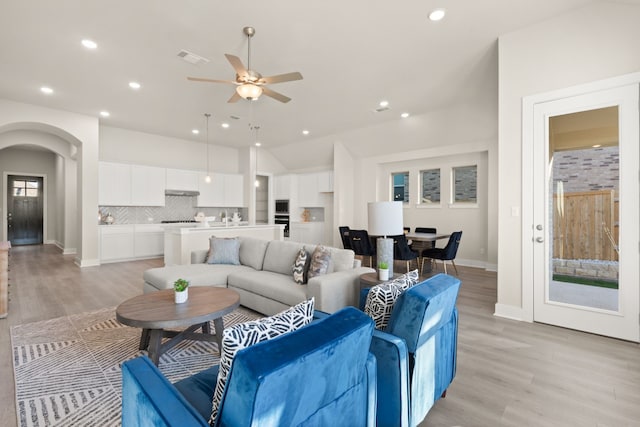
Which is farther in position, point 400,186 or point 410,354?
point 400,186

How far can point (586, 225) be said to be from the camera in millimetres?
3068

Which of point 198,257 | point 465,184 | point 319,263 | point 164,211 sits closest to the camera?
point 319,263

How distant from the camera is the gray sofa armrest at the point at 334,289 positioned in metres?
2.76

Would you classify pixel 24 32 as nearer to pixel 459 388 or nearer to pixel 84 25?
pixel 84 25

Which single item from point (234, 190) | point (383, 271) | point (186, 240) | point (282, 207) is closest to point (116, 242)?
point (186, 240)

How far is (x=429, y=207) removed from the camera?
23.4 ft

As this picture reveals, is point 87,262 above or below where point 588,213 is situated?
below

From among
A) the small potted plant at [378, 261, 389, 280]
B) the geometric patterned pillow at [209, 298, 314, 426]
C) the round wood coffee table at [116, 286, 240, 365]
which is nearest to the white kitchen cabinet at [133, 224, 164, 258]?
the round wood coffee table at [116, 286, 240, 365]

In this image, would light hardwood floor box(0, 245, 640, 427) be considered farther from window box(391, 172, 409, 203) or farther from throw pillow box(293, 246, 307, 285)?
window box(391, 172, 409, 203)

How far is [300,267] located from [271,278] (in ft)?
1.30

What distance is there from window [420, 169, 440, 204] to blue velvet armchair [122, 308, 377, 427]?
6331 millimetres

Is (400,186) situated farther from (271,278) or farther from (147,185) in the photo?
(147,185)

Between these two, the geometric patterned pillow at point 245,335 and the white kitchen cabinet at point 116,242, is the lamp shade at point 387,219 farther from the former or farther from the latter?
the white kitchen cabinet at point 116,242

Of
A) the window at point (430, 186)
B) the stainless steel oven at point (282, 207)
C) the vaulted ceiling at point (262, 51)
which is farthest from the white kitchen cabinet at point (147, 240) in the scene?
the window at point (430, 186)
